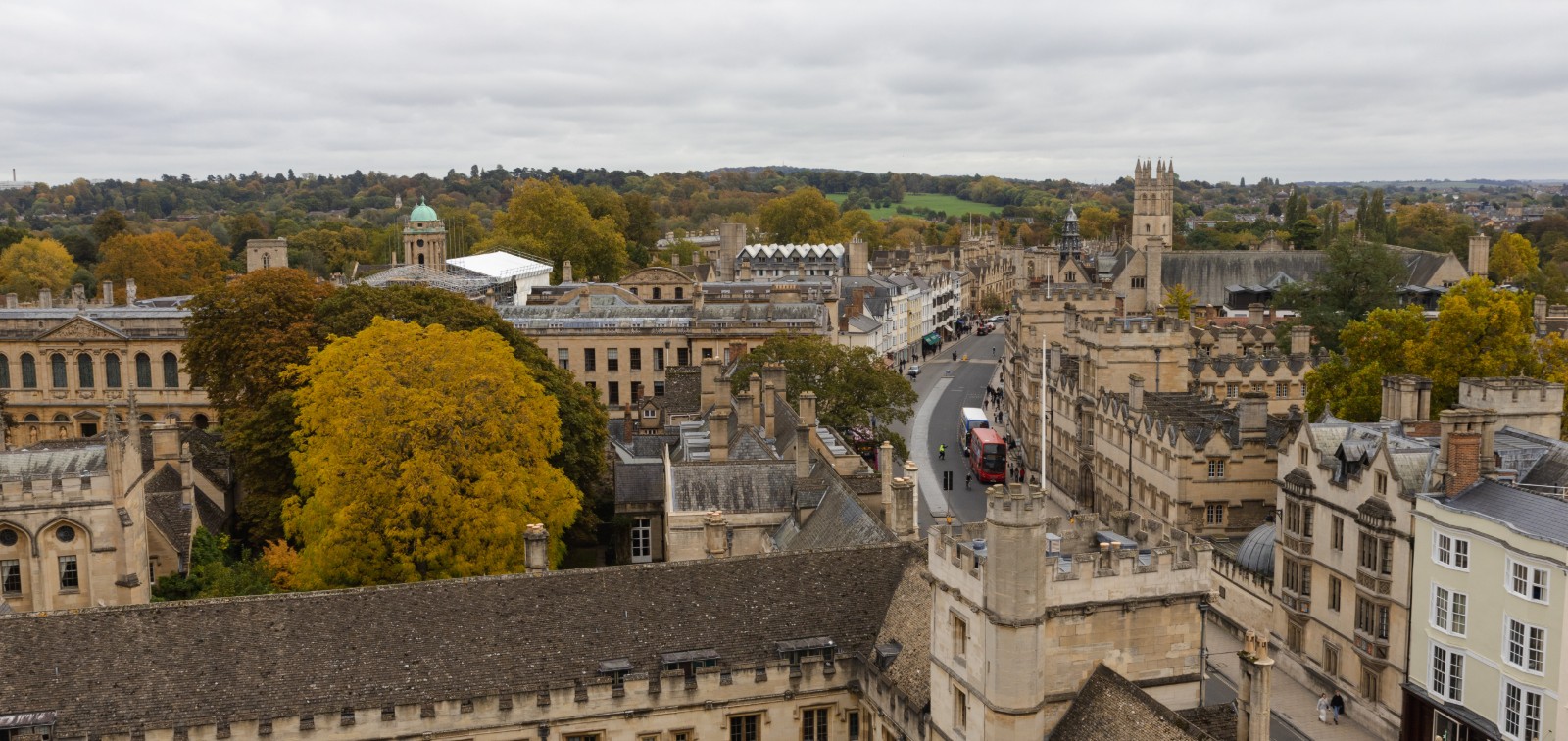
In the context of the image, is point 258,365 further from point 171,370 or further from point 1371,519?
point 1371,519

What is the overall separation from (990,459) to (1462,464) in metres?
35.6

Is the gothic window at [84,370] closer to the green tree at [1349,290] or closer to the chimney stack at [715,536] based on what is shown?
the chimney stack at [715,536]

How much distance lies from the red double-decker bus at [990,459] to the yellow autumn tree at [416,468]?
29.7m

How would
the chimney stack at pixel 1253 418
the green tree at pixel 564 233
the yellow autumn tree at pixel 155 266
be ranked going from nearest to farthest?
the chimney stack at pixel 1253 418 < the yellow autumn tree at pixel 155 266 < the green tree at pixel 564 233

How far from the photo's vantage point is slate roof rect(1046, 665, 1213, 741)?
926 inches

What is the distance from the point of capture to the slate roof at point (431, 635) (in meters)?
28.7

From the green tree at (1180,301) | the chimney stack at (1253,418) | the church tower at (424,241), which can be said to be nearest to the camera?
the chimney stack at (1253,418)

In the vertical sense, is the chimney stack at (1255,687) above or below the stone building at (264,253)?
below

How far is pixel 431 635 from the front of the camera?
30.7 metres

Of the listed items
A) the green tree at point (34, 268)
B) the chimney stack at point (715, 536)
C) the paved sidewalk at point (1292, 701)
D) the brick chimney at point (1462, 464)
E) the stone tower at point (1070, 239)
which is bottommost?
the paved sidewalk at point (1292, 701)

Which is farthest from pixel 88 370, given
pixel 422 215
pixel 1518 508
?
pixel 1518 508

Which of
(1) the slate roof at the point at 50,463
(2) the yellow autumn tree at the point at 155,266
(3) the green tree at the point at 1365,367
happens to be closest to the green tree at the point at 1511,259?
(3) the green tree at the point at 1365,367

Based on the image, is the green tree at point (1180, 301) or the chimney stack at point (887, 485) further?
the green tree at point (1180, 301)

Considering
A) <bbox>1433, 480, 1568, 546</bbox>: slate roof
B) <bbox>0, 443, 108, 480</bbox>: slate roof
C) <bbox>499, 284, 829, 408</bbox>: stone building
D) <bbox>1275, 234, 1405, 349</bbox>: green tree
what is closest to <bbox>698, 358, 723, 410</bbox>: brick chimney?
<bbox>499, 284, 829, 408</bbox>: stone building
